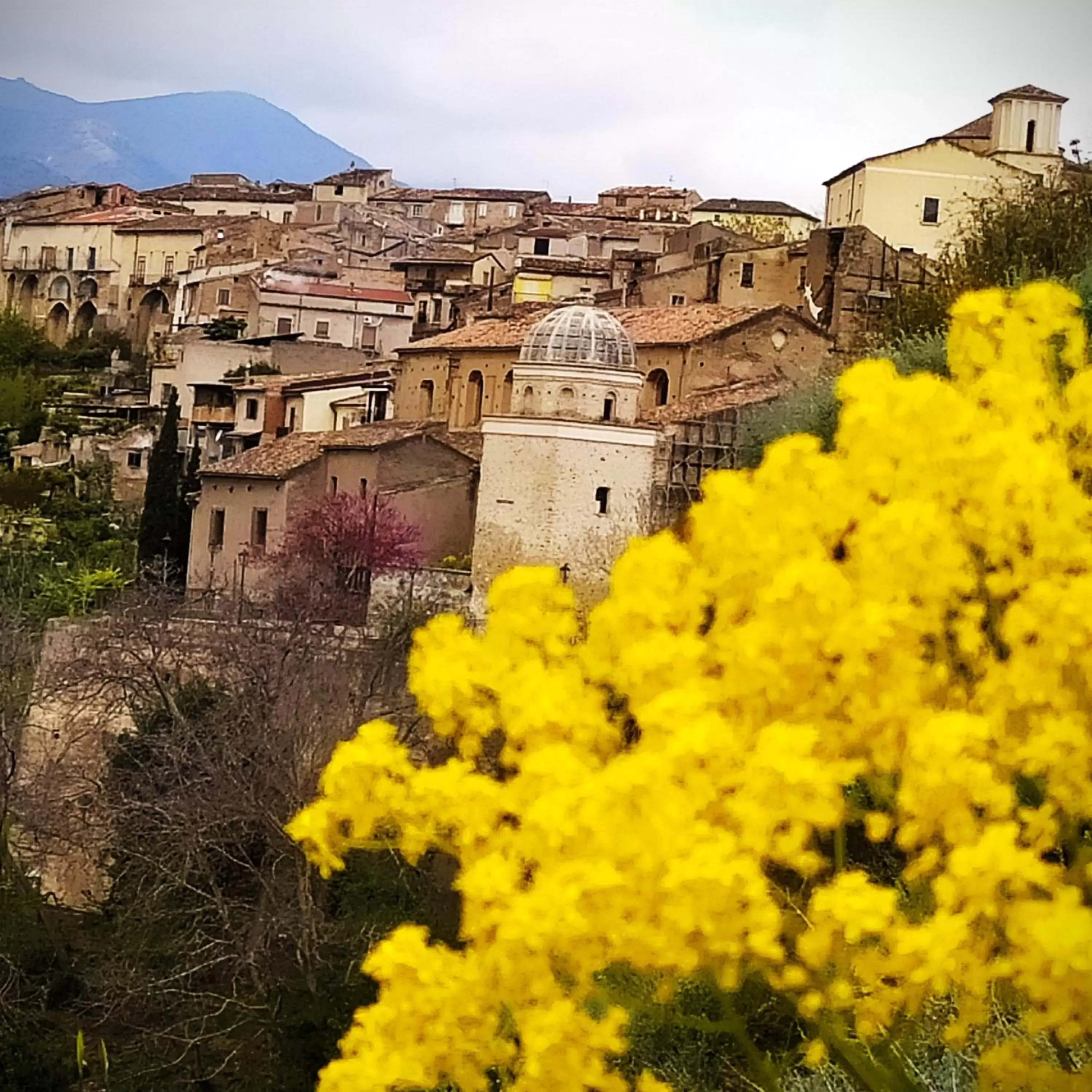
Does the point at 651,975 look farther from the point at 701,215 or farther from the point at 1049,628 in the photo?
the point at 701,215

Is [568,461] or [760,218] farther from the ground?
[760,218]

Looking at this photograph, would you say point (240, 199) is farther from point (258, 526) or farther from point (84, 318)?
point (258, 526)

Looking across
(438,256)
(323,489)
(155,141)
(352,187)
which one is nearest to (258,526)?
(323,489)

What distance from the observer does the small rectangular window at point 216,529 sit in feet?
104

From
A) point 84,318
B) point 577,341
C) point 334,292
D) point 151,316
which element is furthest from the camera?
point 84,318

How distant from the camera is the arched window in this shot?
28.4 m

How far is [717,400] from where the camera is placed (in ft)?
85.4

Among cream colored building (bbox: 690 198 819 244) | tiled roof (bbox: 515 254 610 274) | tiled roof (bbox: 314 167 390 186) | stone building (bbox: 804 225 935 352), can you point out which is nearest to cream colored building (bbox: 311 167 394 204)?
tiled roof (bbox: 314 167 390 186)

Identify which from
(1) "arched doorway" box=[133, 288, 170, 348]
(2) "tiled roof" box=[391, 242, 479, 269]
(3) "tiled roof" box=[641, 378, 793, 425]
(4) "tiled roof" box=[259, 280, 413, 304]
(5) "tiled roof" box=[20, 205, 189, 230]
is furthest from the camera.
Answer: (5) "tiled roof" box=[20, 205, 189, 230]

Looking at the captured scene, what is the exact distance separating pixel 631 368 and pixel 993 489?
19.4m

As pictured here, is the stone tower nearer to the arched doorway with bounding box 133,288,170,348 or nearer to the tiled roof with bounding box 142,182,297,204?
the arched doorway with bounding box 133,288,170,348

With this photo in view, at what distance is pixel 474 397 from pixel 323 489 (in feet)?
11.3

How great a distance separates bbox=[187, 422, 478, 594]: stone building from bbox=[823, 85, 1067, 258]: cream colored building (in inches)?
530

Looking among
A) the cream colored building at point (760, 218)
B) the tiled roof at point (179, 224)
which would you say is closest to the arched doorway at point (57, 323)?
the tiled roof at point (179, 224)
